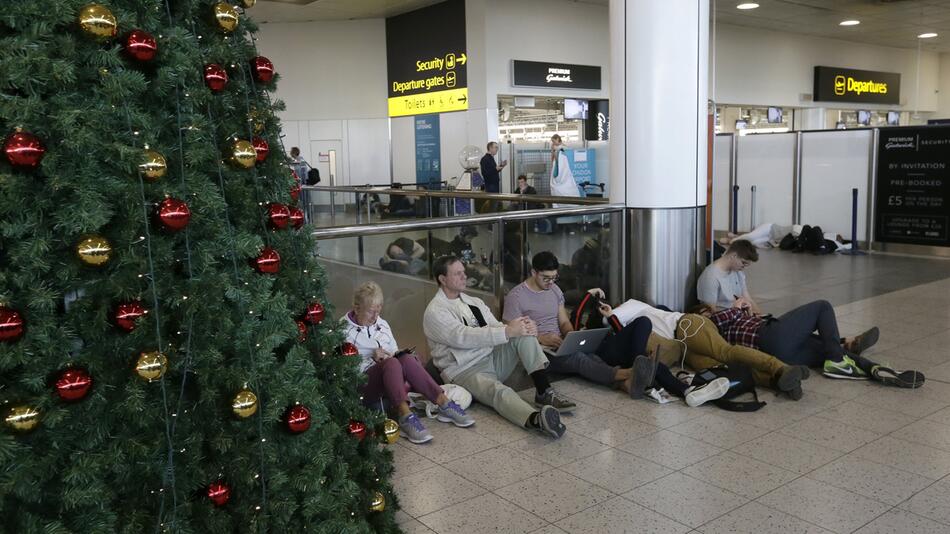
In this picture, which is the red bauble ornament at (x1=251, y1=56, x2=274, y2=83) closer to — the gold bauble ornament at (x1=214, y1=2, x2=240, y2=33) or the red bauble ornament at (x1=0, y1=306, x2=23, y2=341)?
the gold bauble ornament at (x1=214, y1=2, x2=240, y2=33)

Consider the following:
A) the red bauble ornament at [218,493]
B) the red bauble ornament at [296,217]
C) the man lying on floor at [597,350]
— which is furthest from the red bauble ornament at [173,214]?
the man lying on floor at [597,350]

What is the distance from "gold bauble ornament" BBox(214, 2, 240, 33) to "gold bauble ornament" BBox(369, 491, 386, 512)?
1.73 metres

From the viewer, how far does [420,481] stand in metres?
4.07

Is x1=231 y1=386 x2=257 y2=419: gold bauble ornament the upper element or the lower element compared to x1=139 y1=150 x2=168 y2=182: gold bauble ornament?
lower

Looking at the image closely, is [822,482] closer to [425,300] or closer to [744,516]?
[744,516]

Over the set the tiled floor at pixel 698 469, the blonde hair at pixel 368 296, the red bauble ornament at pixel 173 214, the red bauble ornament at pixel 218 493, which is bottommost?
the tiled floor at pixel 698 469

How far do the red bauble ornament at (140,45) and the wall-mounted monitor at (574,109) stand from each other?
16.0 metres

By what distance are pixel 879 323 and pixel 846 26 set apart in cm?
1582

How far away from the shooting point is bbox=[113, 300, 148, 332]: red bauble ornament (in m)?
2.37

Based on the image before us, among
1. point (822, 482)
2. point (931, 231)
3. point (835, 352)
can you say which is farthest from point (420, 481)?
point (931, 231)

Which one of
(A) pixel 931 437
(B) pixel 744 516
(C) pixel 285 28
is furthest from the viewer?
(C) pixel 285 28

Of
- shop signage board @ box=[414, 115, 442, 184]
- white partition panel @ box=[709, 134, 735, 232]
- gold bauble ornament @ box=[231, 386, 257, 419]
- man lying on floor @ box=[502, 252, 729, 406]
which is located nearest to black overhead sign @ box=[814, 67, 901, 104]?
white partition panel @ box=[709, 134, 735, 232]

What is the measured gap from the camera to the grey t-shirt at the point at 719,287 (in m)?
6.69

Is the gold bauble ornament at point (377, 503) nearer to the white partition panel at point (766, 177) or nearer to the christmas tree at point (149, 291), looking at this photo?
the christmas tree at point (149, 291)
